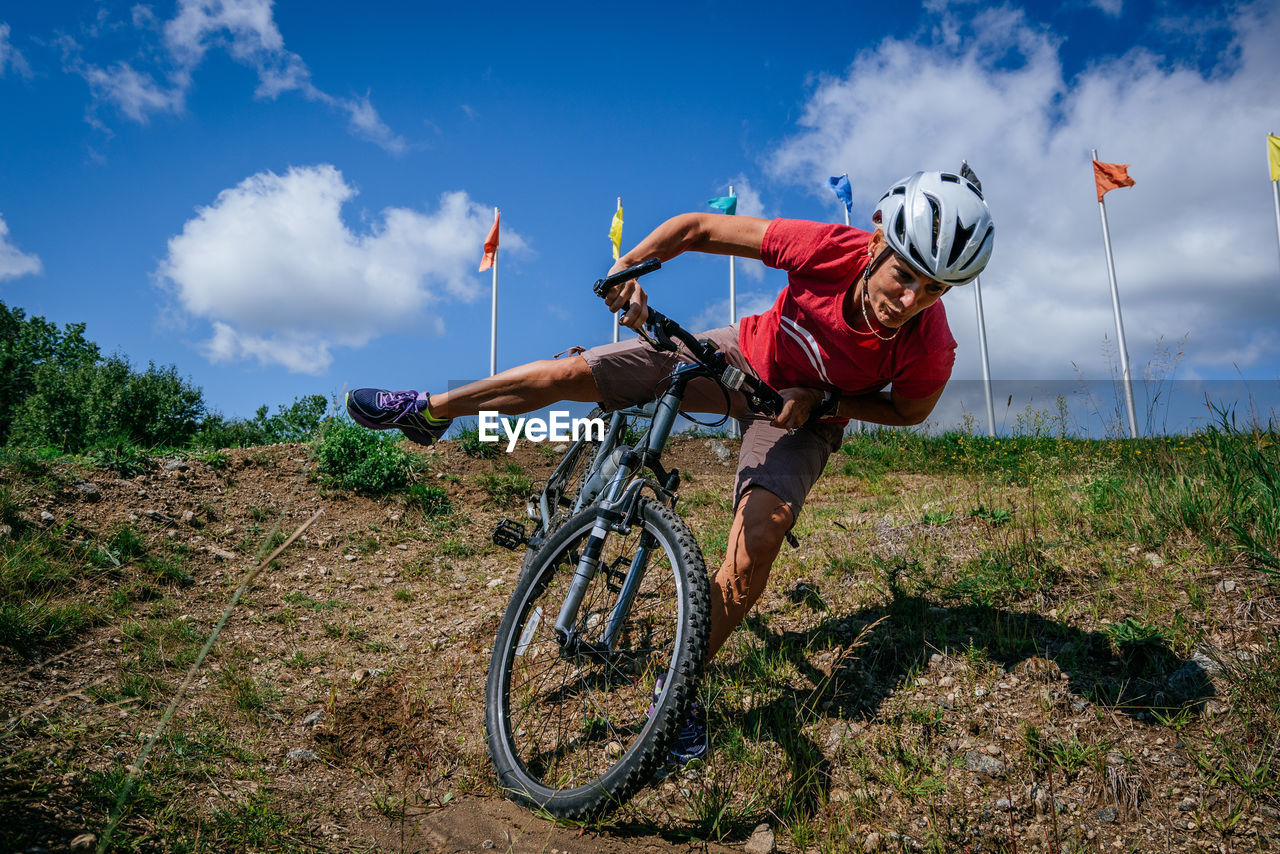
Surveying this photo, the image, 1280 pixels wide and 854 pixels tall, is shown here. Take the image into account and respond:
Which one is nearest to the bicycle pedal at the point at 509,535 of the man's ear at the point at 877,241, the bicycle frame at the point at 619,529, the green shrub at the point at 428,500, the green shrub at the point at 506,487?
the bicycle frame at the point at 619,529

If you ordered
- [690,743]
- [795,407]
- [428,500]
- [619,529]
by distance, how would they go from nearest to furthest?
[619,529] → [690,743] → [795,407] → [428,500]

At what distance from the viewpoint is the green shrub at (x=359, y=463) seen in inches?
299

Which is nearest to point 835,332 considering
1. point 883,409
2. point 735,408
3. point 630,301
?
point 883,409

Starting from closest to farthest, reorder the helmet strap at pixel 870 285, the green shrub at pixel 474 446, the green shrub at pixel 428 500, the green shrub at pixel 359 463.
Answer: the helmet strap at pixel 870 285, the green shrub at pixel 428 500, the green shrub at pixel 359 463, the green shrub at pixel 474 446

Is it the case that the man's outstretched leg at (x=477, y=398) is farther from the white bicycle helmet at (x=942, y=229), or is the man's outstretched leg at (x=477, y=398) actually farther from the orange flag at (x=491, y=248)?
the orange flag at (x=491, y=248)

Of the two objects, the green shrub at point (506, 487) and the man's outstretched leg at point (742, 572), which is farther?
the green shrub at point (506, 487)

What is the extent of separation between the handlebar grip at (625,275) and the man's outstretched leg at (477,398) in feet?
2.02

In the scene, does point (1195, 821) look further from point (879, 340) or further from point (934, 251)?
point (934, 251)

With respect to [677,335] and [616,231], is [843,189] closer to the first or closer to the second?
[616,231]

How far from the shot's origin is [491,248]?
25031mm

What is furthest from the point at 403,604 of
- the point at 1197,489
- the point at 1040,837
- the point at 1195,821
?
the point at 1197,489

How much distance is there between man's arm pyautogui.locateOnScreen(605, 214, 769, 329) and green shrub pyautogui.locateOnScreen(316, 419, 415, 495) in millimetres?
5495

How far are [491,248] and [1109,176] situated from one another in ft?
77.3

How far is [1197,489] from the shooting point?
4.05 metres
